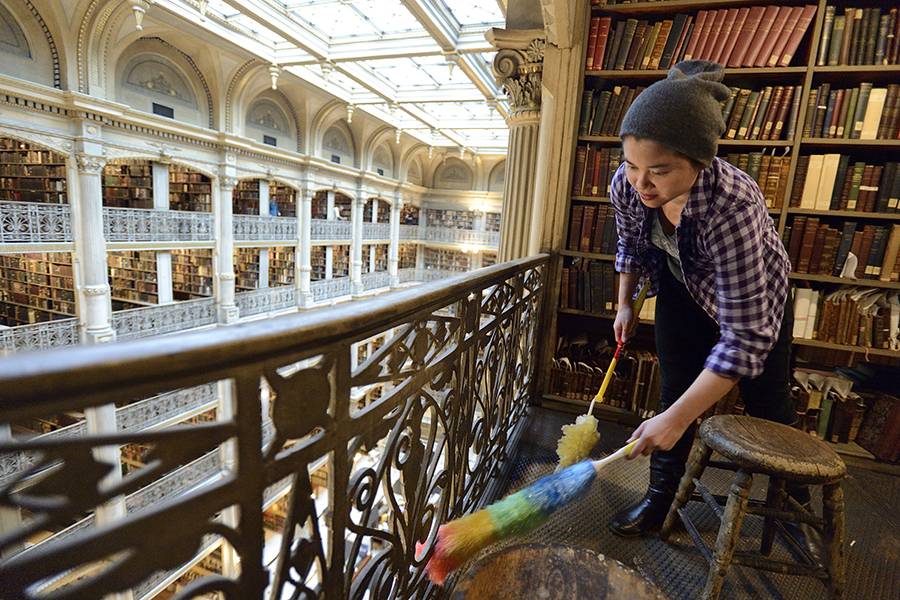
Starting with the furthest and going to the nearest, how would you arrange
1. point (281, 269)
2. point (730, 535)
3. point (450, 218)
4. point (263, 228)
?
1. point (450, 218)
2. point (281, 269)
3. point (263, 228)
4. point (730, 535)

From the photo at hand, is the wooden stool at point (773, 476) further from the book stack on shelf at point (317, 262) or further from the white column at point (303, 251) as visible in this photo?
the book stack on shelf at point (317, 262)

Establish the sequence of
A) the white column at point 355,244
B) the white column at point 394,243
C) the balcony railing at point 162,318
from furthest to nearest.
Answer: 1. the white column at point 394,243
2. the white column at point 355,244
3. the balcony railing at point 162,318

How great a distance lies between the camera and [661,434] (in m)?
1.00

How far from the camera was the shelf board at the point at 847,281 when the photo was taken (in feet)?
6.89

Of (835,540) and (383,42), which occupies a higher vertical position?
(383,42)

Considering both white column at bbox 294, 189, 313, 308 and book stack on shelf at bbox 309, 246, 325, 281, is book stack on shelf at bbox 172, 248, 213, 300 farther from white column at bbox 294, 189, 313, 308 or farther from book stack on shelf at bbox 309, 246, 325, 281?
book stack on shelf at bbox 309, 246, 325, 281

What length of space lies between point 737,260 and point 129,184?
1122cm

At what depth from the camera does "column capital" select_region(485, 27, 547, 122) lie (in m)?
2.68

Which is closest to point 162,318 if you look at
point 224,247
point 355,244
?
point 224,247

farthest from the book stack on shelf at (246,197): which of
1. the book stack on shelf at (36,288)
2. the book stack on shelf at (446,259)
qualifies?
the book stack on shelf at (446,259)

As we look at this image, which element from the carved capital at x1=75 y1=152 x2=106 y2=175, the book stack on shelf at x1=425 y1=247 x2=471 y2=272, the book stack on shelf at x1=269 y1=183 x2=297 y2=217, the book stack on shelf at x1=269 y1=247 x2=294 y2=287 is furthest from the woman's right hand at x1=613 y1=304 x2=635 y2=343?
the book stack on shelf at x1=425 y1=247 x2=471 y2=272

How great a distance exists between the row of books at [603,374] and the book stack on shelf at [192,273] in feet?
30.7

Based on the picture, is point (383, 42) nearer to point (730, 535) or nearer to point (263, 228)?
point (263, 228)

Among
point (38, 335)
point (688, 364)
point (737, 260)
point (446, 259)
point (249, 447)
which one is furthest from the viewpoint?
point (446, 259)
